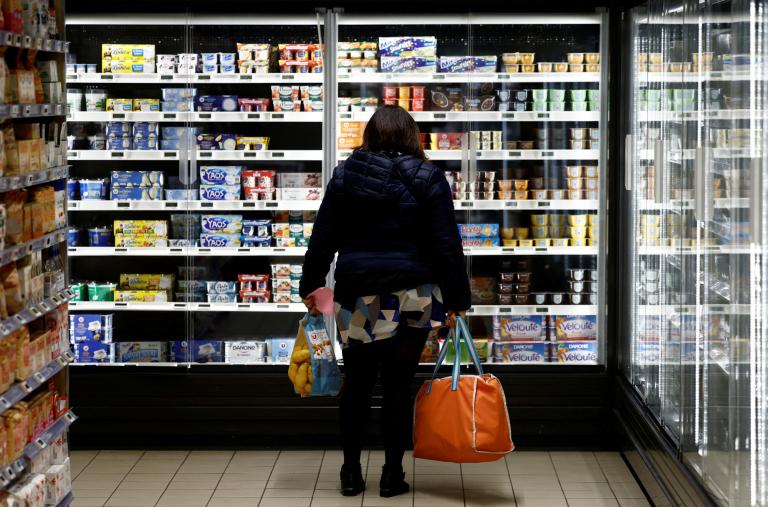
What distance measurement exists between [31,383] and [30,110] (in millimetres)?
930

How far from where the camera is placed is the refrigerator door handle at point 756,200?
3215 mm

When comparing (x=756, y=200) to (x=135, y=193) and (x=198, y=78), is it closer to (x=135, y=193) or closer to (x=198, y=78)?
(x=198, y=78)

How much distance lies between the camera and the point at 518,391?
6.07 m

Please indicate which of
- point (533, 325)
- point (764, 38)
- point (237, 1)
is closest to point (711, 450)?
point (764, 38)

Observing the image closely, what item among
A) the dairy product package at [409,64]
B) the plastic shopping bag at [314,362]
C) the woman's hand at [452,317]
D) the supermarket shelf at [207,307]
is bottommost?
the plastic shopping bag at [314,362]

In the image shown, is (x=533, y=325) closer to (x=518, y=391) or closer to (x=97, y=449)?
(x=518, y=391)

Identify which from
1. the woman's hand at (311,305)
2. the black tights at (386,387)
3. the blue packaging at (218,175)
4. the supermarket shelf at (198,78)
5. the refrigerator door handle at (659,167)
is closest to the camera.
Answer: the refrigerator door handle at (659,167)

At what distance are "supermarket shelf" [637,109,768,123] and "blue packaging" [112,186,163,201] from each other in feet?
8.75

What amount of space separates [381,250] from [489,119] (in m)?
1.47

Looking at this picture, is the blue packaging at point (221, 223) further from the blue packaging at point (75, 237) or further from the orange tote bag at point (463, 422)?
the orange tote bag at point (463, 422)


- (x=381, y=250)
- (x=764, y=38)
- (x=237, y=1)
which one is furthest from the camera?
(x=237, y=1)

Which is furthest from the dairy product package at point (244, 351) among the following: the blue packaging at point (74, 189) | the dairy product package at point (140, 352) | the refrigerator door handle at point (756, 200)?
the refrigerator door handle at point (756, 200)

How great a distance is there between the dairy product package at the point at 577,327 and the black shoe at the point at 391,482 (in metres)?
1.57

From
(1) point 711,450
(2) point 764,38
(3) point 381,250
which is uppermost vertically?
(2) point 764,38
